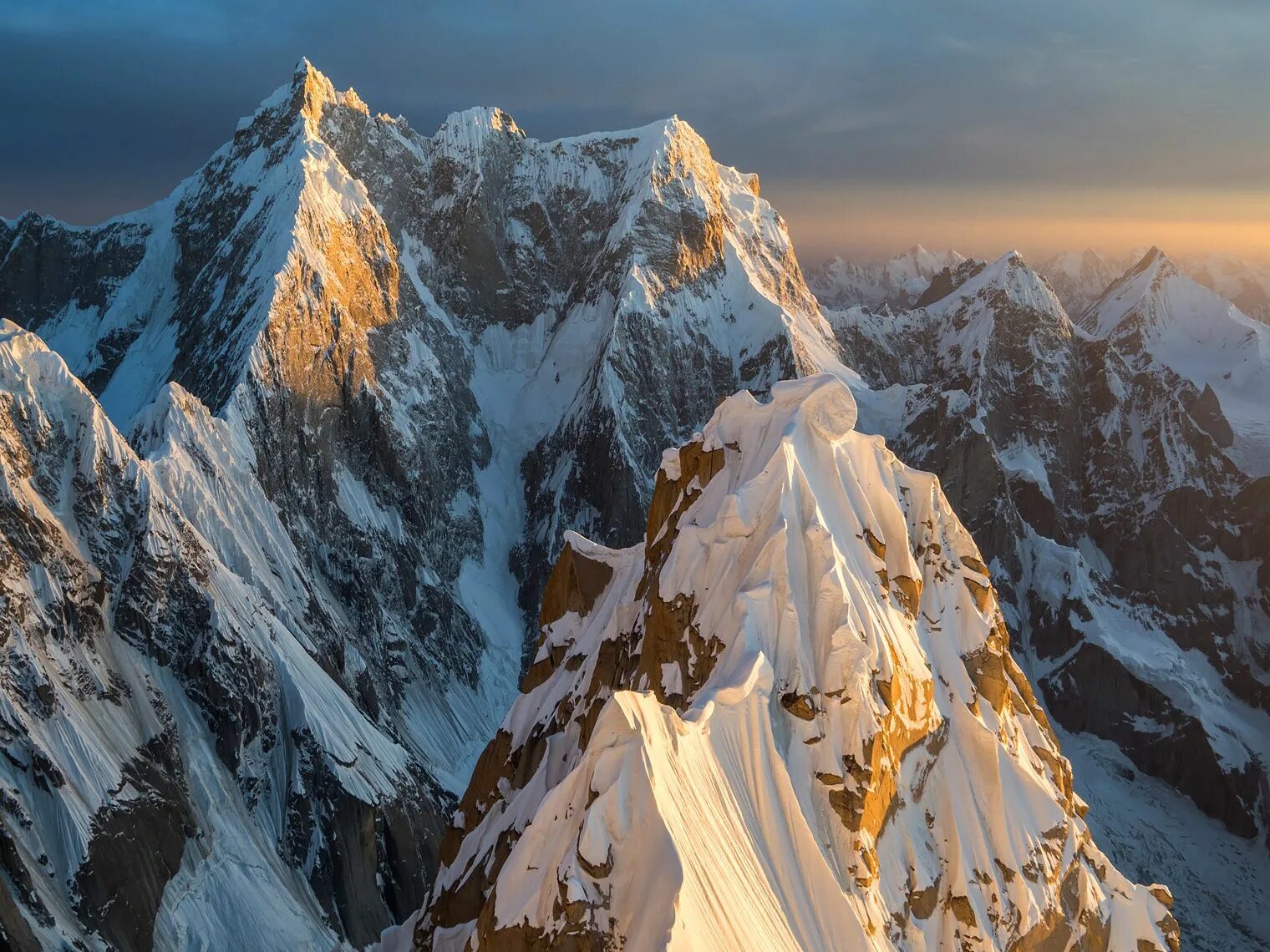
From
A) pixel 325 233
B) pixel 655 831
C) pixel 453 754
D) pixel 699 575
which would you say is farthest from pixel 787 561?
pixel 325 233

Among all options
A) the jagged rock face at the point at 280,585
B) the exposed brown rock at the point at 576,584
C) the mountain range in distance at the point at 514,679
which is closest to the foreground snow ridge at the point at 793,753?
the mountain range in distance at the point at 514,679

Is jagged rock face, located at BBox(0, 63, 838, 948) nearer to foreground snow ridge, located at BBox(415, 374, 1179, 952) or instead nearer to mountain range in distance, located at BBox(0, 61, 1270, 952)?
mountain range in distance, located at BBox(0, 61, 1270, 952)

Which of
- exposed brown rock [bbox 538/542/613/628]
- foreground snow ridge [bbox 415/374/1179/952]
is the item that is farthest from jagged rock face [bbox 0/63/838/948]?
foreground snow ridge [bbox 415/374/1179/952]

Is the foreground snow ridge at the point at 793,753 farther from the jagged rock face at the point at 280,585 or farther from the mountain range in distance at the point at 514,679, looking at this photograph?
the jagged rock face at the point at 280,585

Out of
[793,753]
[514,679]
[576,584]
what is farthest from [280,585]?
[793,753]

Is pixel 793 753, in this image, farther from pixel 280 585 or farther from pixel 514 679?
pixel 514 679

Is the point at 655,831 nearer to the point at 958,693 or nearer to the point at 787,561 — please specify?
the point at 787,561

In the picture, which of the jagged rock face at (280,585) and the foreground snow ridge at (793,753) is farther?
the jagged rock face at (280,585)

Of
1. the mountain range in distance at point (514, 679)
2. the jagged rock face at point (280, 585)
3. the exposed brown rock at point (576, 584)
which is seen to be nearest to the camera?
the mountain range in distance at point (514, 679)
